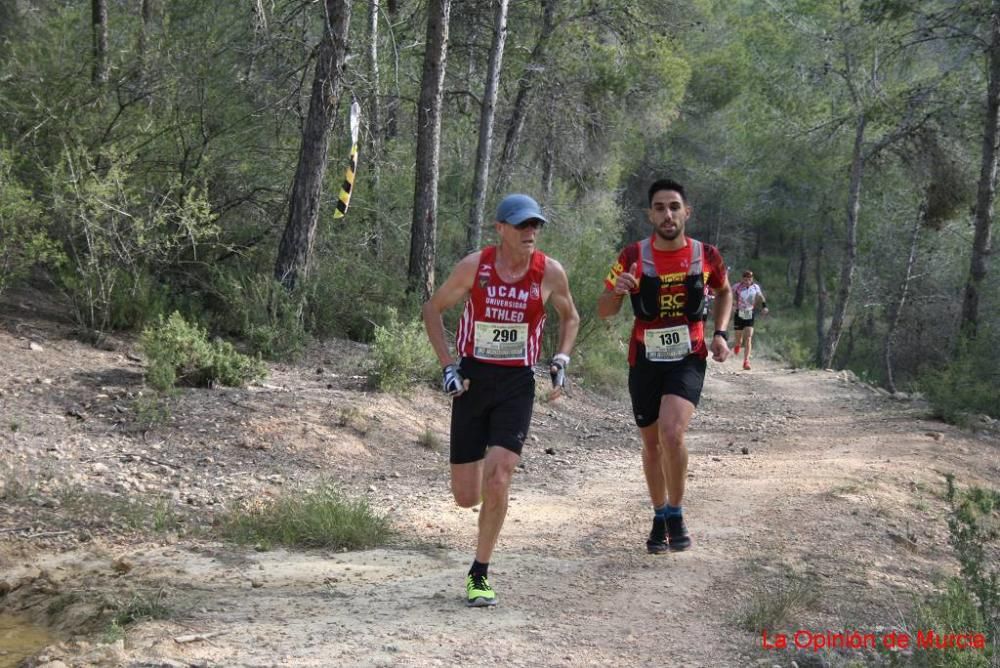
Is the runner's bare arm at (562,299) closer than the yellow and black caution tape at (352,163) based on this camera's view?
Yes

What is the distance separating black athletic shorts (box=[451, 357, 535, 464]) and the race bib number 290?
6cm

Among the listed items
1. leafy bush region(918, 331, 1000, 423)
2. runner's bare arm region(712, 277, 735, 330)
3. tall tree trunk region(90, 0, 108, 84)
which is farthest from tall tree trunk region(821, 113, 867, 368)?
runner's bare arm region(712, 277, 735, 330)

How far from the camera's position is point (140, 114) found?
1159cm

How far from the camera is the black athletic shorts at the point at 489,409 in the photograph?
543 cm

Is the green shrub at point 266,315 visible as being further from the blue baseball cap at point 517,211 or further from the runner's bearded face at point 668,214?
the blue baseball cap at point 517,211

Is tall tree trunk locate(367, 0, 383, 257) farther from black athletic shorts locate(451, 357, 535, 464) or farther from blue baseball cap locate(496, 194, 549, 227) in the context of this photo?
black athletic shorts locate(451, 357, 535, 464)

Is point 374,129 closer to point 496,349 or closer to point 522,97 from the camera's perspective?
point 522,97

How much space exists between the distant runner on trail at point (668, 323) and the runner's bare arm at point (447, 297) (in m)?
1.05

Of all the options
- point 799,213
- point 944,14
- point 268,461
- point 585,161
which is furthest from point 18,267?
point 799,213

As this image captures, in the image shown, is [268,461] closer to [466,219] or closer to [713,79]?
[466,219]

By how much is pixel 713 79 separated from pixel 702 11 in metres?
12.8

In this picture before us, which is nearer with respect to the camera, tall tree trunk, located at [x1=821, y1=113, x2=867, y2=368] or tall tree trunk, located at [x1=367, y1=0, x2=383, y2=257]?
tall tree trunk, located at [x1=367, y1=0, x2=383, y2=257]

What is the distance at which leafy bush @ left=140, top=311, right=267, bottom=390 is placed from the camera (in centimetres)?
916

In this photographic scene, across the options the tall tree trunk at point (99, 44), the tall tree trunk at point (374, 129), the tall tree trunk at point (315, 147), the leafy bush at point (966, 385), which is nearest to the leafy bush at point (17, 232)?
the tall tree trunk at point (99, 44)
